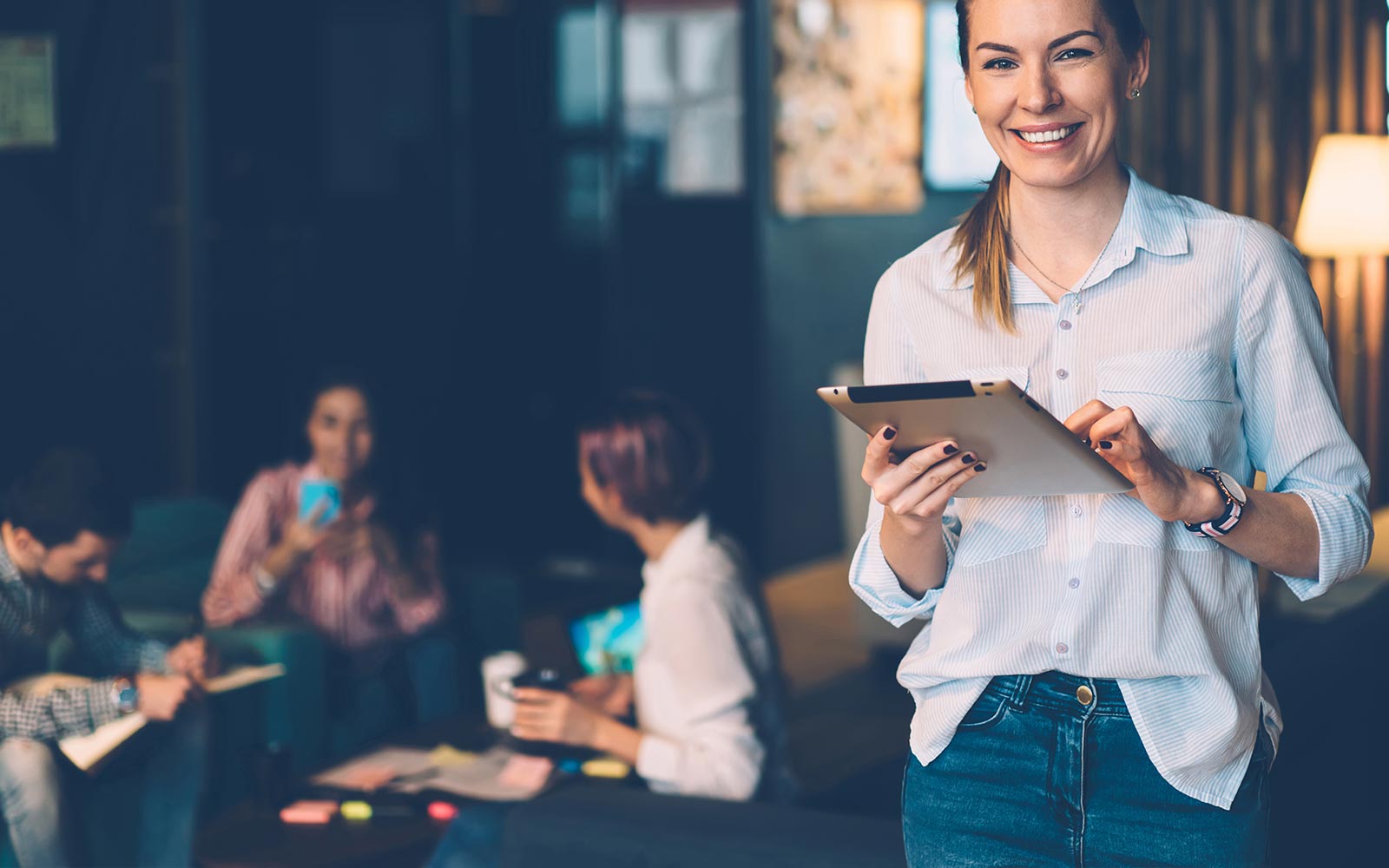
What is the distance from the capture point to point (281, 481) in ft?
12.2

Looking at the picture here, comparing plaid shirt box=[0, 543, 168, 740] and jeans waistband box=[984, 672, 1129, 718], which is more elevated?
jeans waistband box=[984, 672, 1129, 718]

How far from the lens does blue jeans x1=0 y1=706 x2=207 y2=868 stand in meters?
2.38

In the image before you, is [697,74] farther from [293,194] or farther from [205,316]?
[205,316]

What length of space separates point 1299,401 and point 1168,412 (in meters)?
0.10

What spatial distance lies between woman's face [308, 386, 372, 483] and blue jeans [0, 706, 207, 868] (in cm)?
110

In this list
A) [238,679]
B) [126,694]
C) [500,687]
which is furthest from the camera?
[238,679]

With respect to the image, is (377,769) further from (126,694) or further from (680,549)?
(680,549)

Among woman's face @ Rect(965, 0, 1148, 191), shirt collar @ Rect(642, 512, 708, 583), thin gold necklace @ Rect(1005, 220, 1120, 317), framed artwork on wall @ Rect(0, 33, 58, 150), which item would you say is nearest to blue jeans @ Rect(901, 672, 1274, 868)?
thin gold necklace @ Rect(1005, 220, 1120, 317)

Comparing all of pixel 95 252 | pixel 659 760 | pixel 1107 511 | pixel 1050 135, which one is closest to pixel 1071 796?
pixel 1107 511

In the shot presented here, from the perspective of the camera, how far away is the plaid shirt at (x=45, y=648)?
7.86 feet

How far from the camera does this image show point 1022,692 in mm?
1322

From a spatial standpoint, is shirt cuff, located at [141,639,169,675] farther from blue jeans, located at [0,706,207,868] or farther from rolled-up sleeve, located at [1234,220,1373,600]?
rolled-up sleeve, located at [1234,220,1373,600]

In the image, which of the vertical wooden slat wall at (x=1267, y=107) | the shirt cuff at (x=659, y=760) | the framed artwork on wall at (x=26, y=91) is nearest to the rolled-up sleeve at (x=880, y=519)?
the shirt cuff at (x=659, y=760)

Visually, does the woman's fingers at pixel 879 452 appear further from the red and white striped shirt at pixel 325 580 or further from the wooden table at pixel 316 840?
the red and white striped shirt at pixel 325 580
